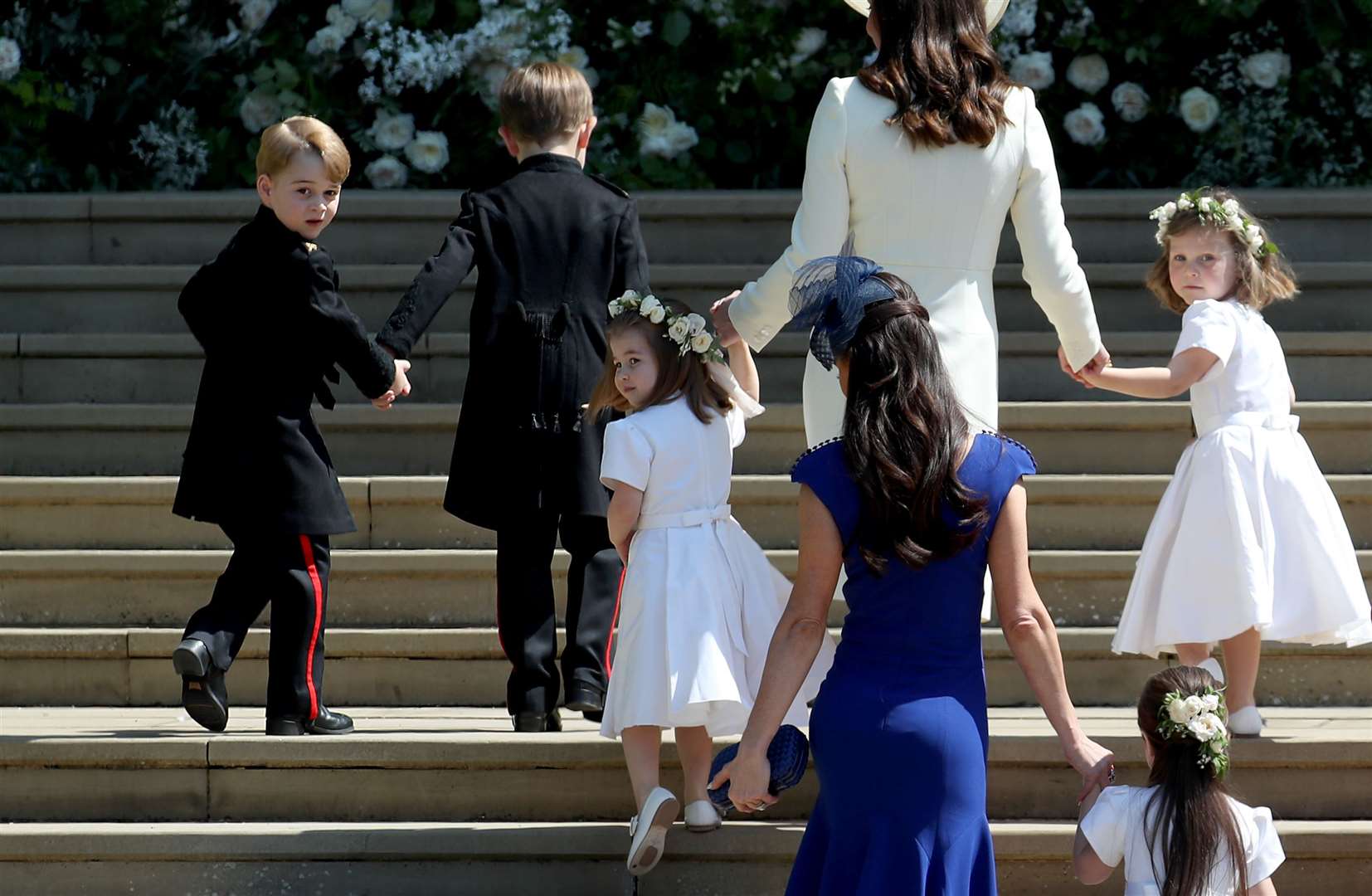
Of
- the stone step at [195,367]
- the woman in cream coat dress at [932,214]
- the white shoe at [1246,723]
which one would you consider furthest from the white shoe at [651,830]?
the stone step at [195,367]

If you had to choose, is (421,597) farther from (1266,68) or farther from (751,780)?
(1266,68)

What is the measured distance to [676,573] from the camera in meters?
4.03

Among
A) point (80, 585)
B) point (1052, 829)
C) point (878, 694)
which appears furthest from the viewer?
point (80, 585)

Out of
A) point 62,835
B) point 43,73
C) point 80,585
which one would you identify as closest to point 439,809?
point 62,835

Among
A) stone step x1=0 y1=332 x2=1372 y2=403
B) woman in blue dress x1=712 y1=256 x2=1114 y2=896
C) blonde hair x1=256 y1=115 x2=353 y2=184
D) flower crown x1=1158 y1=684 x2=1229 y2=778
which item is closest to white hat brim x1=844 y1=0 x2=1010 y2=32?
woman in blue dress x1=712 y1=256 x2=1114 y2=896

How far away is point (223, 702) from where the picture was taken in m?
4.50

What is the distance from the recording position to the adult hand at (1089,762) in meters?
3.21

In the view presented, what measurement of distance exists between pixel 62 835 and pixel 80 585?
3.92ft

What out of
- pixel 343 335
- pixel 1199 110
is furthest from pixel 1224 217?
pixel 1199 110

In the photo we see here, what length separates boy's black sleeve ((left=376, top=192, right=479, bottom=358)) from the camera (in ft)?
14.8

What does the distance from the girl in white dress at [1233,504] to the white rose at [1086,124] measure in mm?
3326

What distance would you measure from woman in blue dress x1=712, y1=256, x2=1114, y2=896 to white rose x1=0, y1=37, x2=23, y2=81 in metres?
5.53

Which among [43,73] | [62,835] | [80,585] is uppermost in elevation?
[43,73]

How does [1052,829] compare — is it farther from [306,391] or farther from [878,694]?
[306,391]
